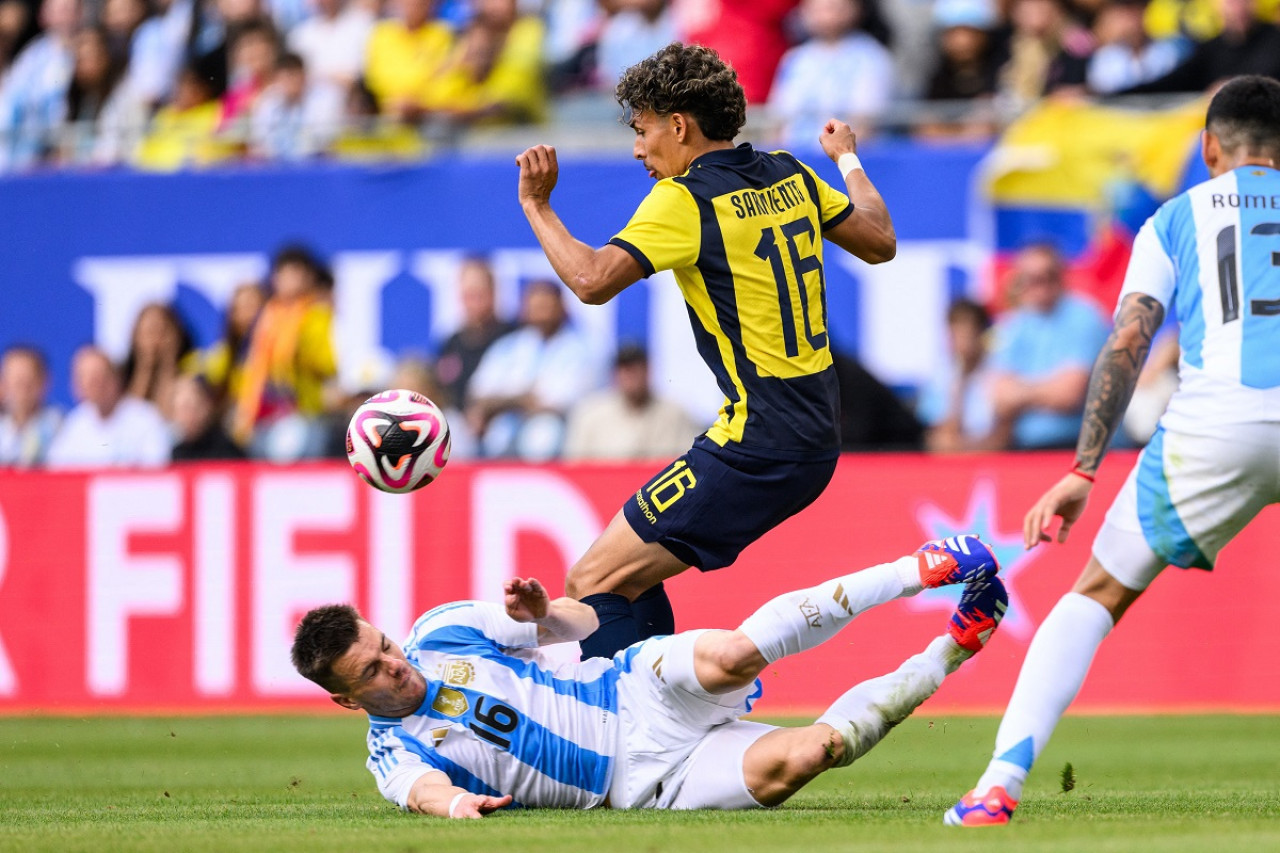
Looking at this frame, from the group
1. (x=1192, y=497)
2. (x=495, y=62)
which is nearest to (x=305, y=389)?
(x=495, y=62)

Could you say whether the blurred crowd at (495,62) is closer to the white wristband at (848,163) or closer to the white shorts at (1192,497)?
the white wristband at (848,163)

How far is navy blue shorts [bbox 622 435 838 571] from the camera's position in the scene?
19.6 feet

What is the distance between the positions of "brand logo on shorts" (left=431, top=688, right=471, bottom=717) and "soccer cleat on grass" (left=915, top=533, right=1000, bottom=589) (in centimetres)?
161

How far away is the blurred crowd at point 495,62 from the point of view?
40.5 ft

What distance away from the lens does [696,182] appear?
595cm

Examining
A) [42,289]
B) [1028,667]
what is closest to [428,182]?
[42,289]

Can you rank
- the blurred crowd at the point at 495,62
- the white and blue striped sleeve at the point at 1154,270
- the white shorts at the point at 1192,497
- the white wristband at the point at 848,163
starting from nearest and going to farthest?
the white shorts at the point at 1192,497 → the white and blue striped sleeve at the point at 1154,270 → the white wristband at the point at 848,163 → the blurred crowd at the point at 495,62

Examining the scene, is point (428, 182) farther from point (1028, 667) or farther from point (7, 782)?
point (1028, 667)

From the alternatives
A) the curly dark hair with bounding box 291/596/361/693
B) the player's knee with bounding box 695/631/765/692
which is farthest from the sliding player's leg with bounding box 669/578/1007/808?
the curly dark hair with bounding box 291/596/361/693

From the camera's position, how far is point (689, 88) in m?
6.00

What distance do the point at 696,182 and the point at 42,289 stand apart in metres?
9.16

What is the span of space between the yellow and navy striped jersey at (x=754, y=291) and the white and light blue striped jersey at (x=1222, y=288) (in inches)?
46.7

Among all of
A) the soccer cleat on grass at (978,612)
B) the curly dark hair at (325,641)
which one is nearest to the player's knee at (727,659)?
the soccer cleat on grass at (978,612)

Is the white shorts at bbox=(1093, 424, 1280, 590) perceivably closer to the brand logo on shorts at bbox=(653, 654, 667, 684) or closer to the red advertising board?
the brand logo on shorts at bbox=(653, 654, 667, 684)
